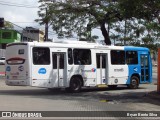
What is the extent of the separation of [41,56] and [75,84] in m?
3.00

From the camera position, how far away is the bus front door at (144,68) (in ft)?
88.3

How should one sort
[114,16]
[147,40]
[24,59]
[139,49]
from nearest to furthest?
[24,59] < [139,49] < [114,16] < [147,40]

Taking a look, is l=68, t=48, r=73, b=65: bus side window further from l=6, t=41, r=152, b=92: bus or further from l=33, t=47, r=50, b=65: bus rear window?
l=33, t=47, r=50, b=65: bus rear window

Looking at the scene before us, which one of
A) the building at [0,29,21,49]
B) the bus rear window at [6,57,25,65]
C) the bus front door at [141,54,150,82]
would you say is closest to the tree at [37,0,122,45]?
the bus front door at [141,54,150,82]

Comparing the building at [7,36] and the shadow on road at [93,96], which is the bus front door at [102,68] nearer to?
the shadow on road at [93,96]

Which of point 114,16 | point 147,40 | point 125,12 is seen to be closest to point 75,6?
point 114,16

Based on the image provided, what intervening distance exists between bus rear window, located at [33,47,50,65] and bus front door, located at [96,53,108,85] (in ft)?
12.7

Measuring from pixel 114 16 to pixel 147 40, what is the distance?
14.9 feet

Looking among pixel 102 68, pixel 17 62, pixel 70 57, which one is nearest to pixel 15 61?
pixel 17 62

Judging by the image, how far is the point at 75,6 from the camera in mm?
33719

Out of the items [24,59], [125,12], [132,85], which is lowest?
[132,85]

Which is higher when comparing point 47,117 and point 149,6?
point 149,6

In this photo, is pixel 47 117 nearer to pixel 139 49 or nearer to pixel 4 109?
pixel 4 109

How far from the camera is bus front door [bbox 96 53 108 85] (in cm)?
2383
